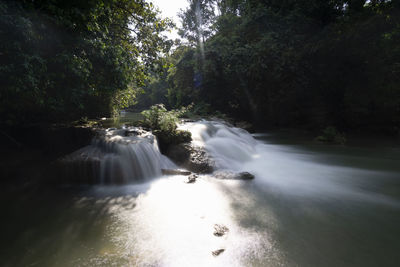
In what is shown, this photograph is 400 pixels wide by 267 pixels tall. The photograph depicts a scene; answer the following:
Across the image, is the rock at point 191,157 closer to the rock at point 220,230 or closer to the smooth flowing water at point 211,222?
the smooth flowing water at point 211,222

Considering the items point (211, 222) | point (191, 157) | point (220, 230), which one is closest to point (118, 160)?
point (191, 157)

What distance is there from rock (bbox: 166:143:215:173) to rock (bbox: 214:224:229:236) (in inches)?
108

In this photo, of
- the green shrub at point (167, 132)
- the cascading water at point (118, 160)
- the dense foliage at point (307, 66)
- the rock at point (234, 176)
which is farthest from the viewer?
the dense foliage at point (307, 66)

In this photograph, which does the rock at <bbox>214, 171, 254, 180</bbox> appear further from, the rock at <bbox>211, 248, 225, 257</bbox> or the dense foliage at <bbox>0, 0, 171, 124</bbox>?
the dense foliage at <bbox>0, 0, 171, 124</bbox>

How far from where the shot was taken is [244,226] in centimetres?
310

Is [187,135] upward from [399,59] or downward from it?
downward

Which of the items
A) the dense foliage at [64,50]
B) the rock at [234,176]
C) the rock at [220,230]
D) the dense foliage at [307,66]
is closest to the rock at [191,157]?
the rock at [234,176]

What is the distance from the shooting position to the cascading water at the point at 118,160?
502cm

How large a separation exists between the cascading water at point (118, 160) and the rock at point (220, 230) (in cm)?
291

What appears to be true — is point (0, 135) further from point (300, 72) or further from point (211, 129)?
point (300, 72)

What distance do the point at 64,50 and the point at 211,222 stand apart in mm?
5266

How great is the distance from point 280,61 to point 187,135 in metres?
11.1

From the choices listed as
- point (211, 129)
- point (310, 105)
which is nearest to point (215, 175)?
point (211, 129)

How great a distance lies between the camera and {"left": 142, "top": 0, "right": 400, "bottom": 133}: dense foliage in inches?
429
